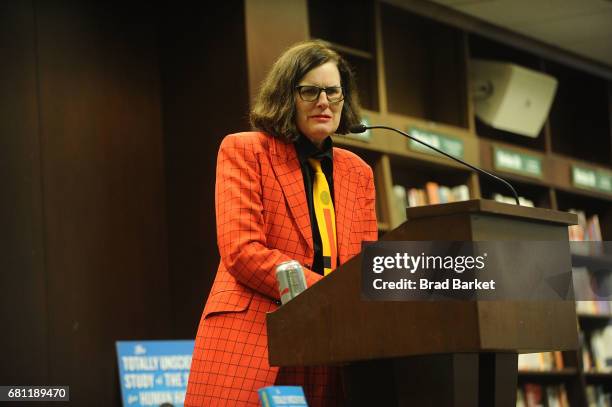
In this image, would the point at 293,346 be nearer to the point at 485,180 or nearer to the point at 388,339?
the point at 388,339

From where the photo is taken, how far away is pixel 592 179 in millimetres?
6676

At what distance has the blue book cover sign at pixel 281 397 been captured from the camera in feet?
6.57

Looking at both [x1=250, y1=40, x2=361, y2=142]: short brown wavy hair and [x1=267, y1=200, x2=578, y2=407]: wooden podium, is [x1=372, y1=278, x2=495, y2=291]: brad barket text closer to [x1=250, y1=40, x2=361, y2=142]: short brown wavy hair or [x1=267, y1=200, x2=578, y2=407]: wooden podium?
[x1=267, y1=200, x2=578, y2=407]: wooden podium

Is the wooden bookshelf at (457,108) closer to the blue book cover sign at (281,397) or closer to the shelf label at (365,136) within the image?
the shelf label at (365,136)

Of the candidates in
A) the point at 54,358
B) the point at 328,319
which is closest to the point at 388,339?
the point at 328,319

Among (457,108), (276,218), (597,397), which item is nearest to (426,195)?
(457,108)

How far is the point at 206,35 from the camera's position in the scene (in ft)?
15.4

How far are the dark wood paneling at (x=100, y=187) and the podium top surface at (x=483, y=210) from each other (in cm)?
249

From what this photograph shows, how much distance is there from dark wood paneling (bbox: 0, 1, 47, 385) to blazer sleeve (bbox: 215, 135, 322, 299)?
75.5 inches

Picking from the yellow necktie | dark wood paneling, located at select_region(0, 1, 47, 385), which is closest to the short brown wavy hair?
the yellow necktie

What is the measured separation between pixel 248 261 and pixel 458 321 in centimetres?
62

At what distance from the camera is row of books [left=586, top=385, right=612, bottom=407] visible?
20.7 feet

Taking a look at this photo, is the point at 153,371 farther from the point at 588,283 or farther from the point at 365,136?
the point at 588,283

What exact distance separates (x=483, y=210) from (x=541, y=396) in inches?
175
